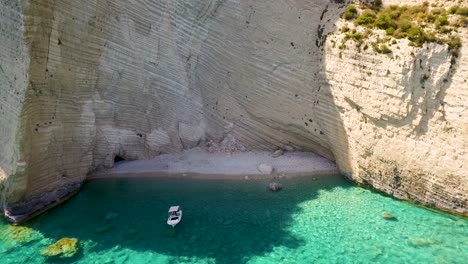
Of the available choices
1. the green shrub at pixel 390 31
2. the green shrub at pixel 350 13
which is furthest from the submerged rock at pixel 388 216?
the green shrub at pixel 350 13

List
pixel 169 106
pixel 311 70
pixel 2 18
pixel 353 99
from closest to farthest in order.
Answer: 1. pixel 2 18
2. pixel 353 99
3. pixel 311 70
4. pixel 169 106

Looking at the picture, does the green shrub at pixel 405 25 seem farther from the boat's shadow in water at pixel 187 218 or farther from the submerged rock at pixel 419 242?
the submerged rock at pixel 419 242

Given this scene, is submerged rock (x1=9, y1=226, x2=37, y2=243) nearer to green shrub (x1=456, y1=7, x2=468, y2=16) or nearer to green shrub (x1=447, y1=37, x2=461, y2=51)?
green shrub (x1=447, y1=37, x2=461, y2=51)

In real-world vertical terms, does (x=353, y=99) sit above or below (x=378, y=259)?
above

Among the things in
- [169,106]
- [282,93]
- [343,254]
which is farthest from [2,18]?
[343,254]

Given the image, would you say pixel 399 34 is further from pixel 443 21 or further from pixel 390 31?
pixel 443 21

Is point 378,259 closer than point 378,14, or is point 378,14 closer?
point 378,259

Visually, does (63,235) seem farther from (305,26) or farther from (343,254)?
(305,26)
